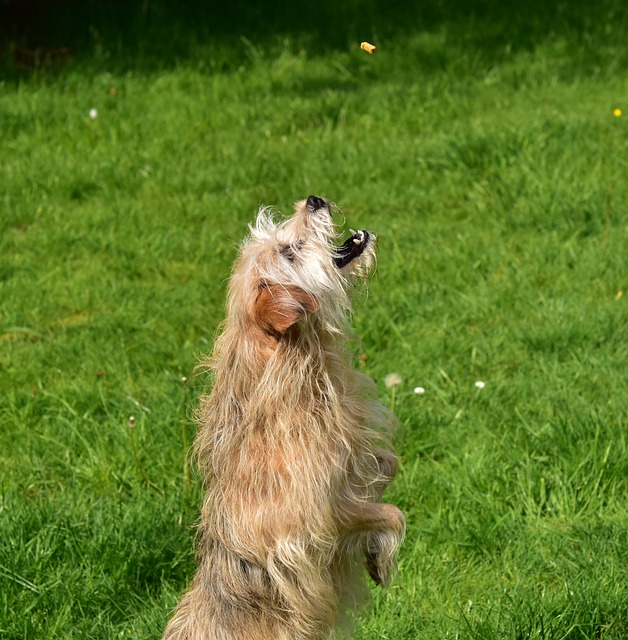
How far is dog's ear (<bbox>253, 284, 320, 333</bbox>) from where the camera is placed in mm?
2918

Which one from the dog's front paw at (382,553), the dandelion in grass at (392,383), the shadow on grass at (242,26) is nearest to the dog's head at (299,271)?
the dog's front paw at (382,553)

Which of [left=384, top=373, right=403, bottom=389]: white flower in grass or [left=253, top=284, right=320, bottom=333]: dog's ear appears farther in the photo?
[left=384, top=373, right=403, bottom=389]: white flower in grass

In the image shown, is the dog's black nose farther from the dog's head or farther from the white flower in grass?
the white flower in grass

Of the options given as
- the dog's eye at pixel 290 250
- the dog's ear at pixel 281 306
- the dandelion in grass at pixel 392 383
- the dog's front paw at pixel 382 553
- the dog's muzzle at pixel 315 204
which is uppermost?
the dog's muzzle at pixel 315 204

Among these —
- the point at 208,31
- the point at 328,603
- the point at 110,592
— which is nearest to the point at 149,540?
the point at 110,592

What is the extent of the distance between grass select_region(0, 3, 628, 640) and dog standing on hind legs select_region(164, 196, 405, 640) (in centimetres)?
56

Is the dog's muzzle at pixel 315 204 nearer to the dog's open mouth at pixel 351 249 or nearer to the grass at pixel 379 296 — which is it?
the dog's open mouth at pixel 351 249

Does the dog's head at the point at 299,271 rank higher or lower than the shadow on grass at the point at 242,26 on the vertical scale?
higher

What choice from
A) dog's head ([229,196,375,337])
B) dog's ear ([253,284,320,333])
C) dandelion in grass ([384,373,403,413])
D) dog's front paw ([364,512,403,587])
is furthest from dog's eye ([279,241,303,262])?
dandelion in grass ([384,373,403,413])

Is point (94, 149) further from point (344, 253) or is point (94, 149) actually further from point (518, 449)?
point (344, 253)

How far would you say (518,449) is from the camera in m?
4.73

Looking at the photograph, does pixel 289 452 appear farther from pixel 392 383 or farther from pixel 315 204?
pixel 392 383

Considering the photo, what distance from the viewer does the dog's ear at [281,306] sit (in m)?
2.92

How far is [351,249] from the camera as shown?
319 cm
